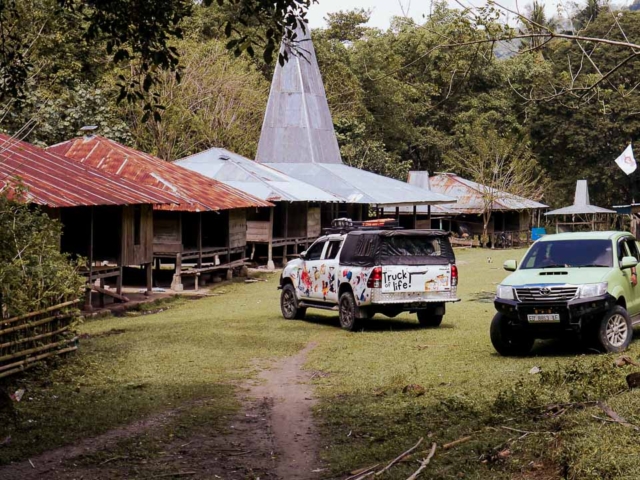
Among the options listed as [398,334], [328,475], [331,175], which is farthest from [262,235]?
[328,475]

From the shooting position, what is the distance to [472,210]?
6366 centimetres

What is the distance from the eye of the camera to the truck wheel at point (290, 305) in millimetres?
21891

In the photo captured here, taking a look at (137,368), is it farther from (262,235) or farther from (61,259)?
(262,235)

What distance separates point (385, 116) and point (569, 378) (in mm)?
61861

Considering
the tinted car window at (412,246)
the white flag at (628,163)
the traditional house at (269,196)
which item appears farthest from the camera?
the white flag at (628,163)

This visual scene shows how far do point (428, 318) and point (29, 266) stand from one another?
352 inches

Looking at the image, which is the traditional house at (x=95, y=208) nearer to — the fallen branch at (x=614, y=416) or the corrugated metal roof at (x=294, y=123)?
the fallen branch at (x=614, y=416)

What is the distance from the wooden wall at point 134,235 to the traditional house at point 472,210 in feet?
109

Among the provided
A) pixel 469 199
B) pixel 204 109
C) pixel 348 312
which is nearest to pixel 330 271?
pixel 348 312

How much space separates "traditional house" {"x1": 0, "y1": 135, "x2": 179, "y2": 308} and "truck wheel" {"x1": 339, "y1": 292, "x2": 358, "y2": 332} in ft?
20.7

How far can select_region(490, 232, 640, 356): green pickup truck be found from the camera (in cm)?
1405

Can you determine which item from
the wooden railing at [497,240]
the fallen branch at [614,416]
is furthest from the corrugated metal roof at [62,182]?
the wooden railing at [497,240]

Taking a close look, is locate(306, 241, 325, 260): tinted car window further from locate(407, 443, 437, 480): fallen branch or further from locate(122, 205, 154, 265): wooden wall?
locate(407, 443, 437, 480): fallen branch

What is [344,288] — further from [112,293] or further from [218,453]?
[218,453]
